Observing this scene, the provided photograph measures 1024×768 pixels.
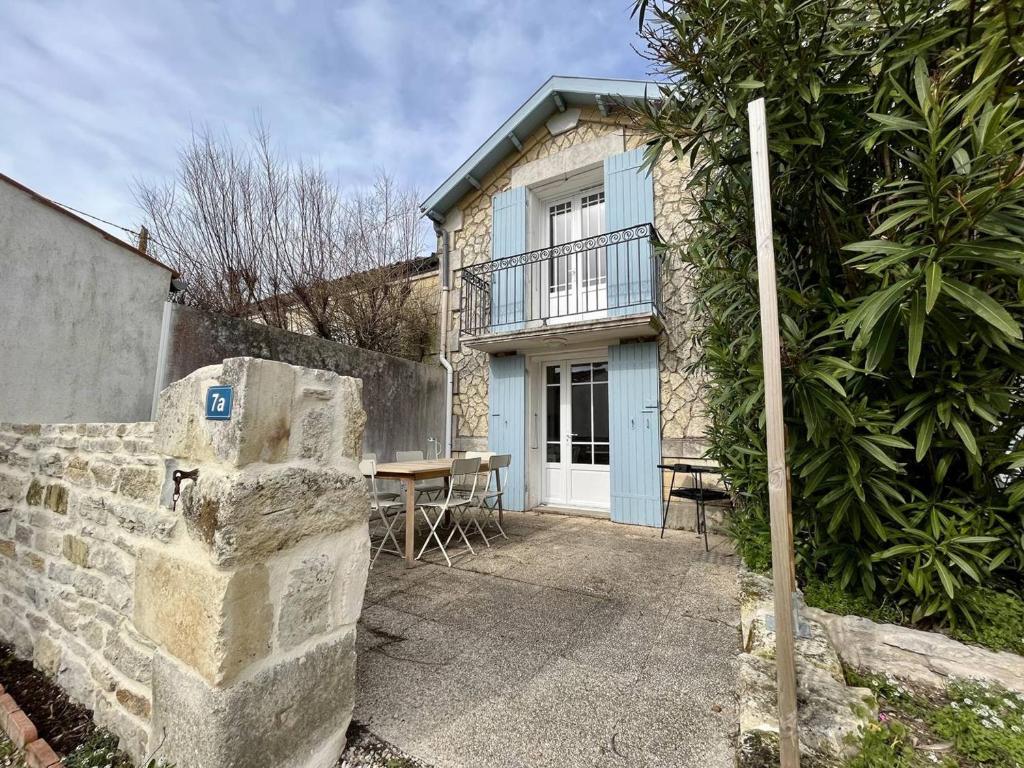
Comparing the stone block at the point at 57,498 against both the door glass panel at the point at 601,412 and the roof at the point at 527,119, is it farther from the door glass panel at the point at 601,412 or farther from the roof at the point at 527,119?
the roof at the point at 527,119

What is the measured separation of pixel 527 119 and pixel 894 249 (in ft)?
19.6

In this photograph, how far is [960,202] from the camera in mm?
1341

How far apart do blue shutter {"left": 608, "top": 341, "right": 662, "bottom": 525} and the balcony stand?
33 cm

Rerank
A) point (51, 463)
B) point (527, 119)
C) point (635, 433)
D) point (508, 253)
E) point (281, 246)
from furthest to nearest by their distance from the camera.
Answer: point (281, 246), point (508, 253), point (527, 119), point (635, 433), point (51, 463)

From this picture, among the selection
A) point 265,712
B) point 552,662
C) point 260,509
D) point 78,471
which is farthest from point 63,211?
point 552,662

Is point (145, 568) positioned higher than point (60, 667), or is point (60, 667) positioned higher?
point (145, 568)

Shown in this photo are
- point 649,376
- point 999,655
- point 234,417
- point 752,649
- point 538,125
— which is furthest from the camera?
point 538,125

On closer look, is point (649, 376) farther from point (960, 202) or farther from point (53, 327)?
point (53, 327)

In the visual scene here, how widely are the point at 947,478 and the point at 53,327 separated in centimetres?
604

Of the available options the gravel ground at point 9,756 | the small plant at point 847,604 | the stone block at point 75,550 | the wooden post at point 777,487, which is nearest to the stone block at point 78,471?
the stone block at point 75,550

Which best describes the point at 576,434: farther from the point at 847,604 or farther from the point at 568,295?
the point at 847,604

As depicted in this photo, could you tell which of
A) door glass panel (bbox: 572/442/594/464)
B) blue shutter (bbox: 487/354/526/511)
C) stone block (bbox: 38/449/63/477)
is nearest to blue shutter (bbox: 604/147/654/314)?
blue shutter (bbox: 487/354/526/511)

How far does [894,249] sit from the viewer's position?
1435mm

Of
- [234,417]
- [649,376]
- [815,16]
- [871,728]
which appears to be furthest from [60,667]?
[649,376]
